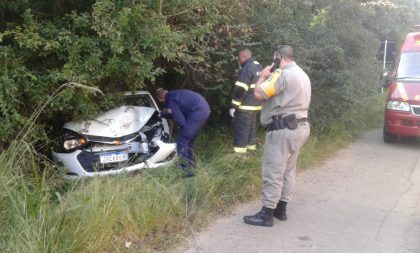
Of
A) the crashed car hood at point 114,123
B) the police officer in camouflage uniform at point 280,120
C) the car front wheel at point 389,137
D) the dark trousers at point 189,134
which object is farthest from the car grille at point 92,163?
the car front wheel at point 389,137

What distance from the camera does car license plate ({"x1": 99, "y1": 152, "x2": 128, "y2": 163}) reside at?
584 centimetres

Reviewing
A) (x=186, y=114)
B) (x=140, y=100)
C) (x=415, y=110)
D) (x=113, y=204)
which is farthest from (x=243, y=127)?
(x=415, y=110)

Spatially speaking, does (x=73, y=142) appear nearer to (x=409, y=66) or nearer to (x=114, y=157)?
(x=114, y=157)

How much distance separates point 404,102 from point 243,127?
3.52 metres

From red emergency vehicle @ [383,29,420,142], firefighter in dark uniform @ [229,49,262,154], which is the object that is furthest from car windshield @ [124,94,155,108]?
red emergency vehicle @ [383,29,420,142]

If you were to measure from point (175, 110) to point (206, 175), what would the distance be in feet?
5.01

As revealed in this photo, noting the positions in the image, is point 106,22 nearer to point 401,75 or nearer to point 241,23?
point 241,23

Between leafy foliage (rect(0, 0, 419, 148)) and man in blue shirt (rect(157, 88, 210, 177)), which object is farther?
man in blue shirt (rect(157, 88, 210, 177))

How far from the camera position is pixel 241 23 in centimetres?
778

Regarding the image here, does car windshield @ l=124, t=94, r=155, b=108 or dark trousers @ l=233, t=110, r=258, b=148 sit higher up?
car windshield @ l=124, t=94, r=155, b=108

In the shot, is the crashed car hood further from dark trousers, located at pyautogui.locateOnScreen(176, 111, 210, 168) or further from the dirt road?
the dirt road

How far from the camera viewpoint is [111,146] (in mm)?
5953

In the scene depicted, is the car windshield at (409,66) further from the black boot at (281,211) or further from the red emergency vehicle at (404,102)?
the black boot at (281,211)

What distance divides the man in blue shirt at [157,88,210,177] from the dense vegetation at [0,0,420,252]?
0.40 m
